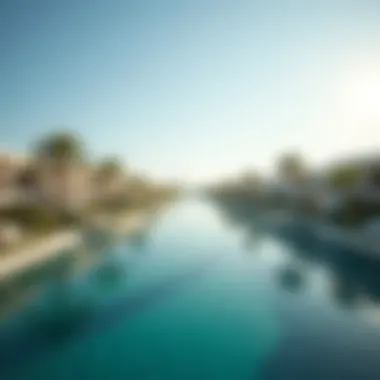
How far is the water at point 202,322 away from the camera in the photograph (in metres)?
6.38

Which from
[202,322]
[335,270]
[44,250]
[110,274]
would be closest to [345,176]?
[335,270]

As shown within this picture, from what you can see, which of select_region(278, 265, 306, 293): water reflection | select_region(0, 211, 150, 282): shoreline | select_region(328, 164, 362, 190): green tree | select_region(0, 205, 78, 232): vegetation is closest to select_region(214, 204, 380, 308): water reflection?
select_region(278, 265, 306, 293): water reflection

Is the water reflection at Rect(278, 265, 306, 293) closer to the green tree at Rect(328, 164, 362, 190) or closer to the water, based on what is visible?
the water

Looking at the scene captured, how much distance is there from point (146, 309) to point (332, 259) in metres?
7.18

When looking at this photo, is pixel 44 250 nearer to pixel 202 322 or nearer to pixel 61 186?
pixel 202 322

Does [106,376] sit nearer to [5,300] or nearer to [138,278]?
[5,300]

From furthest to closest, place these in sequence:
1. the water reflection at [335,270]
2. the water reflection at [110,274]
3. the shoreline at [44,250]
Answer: the water reflection at [110,274] → the shoreline at [44,250] → the water reflection at [335,270]

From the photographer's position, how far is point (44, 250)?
1223 cm

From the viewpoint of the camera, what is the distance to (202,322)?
820 centimetres

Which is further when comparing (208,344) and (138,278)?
(138,278)

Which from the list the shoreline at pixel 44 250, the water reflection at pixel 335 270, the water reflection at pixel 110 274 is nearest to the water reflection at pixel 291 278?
the water reflection at pixel 335 270

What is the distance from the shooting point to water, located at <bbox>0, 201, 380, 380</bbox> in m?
6.38

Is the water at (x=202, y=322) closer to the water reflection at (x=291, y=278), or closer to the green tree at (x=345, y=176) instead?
the water reflection at (x=291, y=278)

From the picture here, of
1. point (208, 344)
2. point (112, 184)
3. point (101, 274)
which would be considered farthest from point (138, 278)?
point (112, 184)
